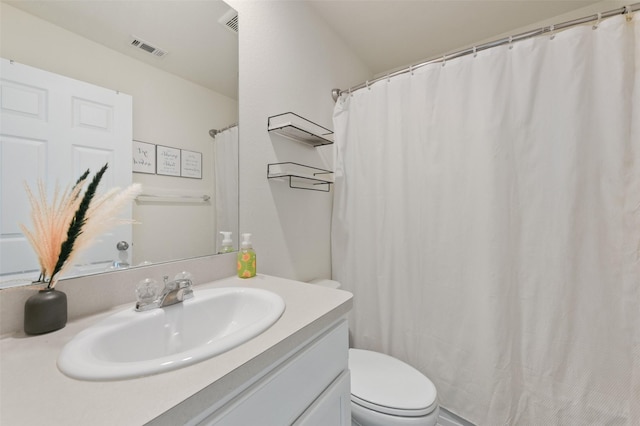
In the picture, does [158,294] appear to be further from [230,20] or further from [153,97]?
[230,20]

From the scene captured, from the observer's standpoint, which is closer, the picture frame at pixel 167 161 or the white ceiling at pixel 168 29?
the white ceiling at pixel 168 29

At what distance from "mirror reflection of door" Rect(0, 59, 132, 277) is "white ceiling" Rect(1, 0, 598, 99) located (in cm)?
17

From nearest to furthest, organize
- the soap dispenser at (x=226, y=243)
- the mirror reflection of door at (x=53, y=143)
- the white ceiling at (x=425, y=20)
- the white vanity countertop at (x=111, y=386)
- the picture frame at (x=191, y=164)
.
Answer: the white vanity countertop at (x=111, y=386) < the mirror reflection of door at (x=53, y=143) < the picture frame at (x=191, y=164) < the soap dispenser at (x=226, y=243) < the white ceiling at (x=425, y=20)

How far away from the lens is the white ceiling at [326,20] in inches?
28.4

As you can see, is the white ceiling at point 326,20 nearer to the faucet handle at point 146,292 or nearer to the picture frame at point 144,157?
the picture frame at point 144,157

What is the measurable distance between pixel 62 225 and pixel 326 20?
1696 millimetres

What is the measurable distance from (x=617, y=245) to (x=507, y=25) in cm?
146

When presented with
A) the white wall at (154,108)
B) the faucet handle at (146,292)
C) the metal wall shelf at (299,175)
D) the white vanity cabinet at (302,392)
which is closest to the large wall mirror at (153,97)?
the white wall at (154,108)

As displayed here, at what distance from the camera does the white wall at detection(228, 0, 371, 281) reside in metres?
1.13

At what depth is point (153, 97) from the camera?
83 centimetres

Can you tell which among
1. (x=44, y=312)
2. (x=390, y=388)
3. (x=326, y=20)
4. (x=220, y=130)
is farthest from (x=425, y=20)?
(x=44, y=312)

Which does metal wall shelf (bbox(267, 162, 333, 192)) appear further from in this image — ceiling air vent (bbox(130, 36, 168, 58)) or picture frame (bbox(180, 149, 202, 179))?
ceiling air vent (bbox(130, 36, 168, 58))

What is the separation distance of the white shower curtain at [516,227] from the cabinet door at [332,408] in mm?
779

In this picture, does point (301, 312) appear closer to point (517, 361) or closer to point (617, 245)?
point (517, 361)
